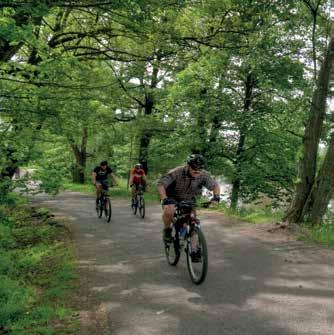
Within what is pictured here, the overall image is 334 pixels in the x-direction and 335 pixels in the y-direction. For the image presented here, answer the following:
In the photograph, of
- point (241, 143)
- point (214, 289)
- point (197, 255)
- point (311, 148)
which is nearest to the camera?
point (214, 289)

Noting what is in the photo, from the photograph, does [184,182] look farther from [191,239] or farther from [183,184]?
[191,239]

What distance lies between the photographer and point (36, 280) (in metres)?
7.08

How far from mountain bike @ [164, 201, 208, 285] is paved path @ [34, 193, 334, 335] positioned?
25cm

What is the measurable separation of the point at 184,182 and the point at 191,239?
992mm

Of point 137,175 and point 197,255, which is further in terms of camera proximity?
point 137,175

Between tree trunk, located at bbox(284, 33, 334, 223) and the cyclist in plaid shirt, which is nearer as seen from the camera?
the cyclist in plaid shirt

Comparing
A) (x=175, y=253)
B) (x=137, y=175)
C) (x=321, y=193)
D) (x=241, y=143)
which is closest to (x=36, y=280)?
(x=175, y=253)

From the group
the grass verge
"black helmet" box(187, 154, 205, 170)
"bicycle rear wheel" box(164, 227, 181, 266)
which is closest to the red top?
the grass verge

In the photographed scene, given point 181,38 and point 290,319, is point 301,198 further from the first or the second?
point 290,319

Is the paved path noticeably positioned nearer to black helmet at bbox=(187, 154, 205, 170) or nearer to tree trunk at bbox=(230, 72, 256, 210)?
black helmet at bbox=(187, 154, 205, 170)

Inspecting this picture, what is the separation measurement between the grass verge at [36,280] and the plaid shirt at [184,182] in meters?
2.36

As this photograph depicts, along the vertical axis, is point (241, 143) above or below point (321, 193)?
above

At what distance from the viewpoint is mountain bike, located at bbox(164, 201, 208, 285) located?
628 cm

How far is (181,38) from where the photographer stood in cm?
1024
